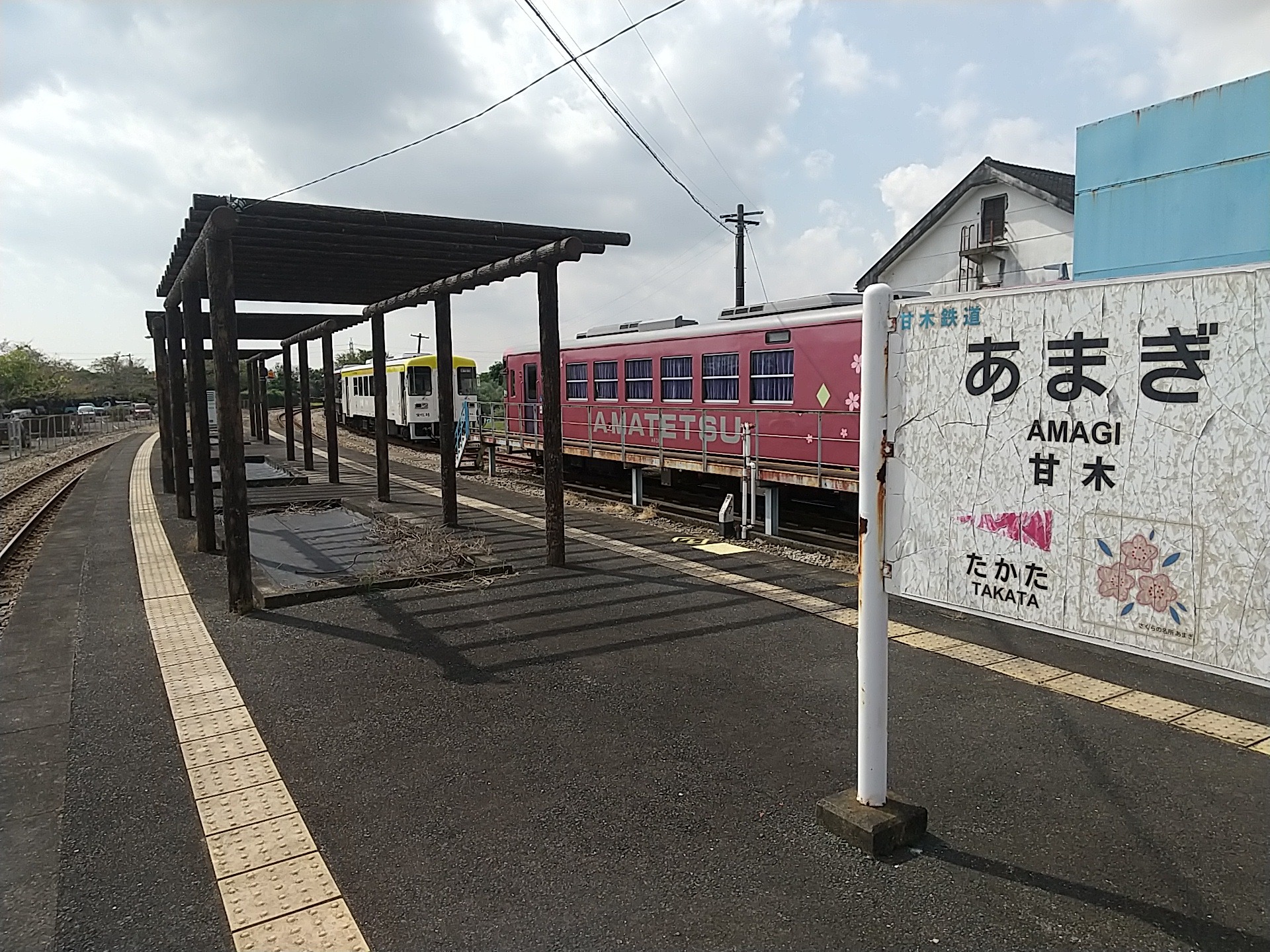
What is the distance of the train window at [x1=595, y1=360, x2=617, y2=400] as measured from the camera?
14984 mm

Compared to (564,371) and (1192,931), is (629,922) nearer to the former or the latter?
(1192,931)

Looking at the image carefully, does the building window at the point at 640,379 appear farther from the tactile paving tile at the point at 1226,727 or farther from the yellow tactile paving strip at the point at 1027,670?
the tactile paving tile at the point at 1226,727

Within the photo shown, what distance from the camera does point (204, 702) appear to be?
4848 mm

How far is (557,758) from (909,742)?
1718 millimetres

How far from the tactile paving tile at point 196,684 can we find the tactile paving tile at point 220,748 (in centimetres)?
79

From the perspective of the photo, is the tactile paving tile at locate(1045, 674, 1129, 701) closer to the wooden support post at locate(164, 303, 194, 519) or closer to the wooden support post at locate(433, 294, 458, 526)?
the wooden support post at locate(433, 294, 458, 526)

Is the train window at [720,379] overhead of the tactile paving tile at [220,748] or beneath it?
overhead

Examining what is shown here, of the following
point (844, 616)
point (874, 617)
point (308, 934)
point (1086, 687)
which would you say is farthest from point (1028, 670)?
point (308, 934)

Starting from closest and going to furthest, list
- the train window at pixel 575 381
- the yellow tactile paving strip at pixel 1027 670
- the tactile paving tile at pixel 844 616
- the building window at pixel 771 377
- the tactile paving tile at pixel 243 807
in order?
the tactile paving tile at pixel 243 807, the yellow tactile paving strip at pixel 1027 670, the tactile paving tile at pixel 844 616, the building window at pixel 771 377, the train window at pixel 575 381

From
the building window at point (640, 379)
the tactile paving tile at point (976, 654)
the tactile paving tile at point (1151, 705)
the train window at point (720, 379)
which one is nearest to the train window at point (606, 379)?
the building window at point (640, 379)

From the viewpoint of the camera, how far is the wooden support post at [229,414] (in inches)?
269

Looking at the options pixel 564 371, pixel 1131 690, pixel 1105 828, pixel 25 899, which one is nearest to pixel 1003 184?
pixel 564 371

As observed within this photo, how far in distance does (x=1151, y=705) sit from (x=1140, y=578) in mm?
2477

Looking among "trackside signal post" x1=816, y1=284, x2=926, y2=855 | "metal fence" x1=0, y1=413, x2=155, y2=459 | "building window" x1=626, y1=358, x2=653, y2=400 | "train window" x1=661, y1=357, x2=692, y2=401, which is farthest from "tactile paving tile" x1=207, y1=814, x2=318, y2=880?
"metal fence" x1=0, y1=413, x2=155, y2=459
